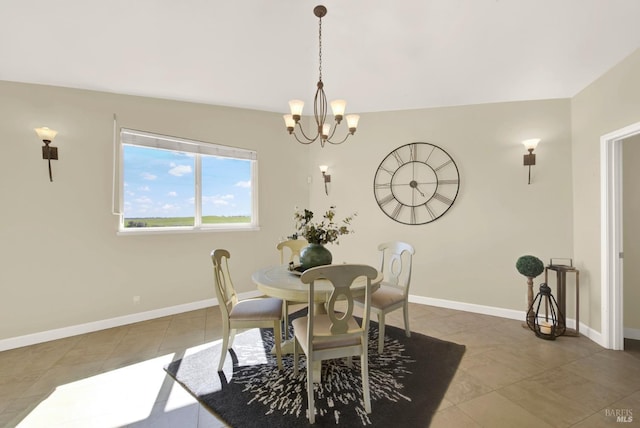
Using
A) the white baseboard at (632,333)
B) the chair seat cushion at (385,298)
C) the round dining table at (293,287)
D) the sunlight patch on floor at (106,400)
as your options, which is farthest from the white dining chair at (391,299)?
the white baseboard at (632,333)

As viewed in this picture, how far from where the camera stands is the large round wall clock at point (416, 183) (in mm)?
3757

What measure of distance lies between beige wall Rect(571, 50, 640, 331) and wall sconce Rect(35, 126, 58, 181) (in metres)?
5.27

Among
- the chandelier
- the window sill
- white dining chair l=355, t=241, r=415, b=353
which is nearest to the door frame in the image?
white dining chair l=355, t=241, r=415, b=353

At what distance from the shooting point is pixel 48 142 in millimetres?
2814

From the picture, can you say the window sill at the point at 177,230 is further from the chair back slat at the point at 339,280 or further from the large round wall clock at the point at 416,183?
the chair back slat at the point at 339,280

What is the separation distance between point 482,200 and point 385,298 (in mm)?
1932

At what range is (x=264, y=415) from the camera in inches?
71.4

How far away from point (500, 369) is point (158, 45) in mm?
4174

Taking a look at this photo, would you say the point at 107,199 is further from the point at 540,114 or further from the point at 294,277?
the point at 540,114

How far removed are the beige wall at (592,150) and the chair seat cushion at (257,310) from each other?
311cm

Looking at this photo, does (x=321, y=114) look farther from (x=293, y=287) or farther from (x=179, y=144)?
(x=179, y=144)

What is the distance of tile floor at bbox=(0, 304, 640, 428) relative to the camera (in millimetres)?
1803

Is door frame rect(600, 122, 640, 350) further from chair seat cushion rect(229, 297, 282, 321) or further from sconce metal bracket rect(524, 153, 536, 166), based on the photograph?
chair seat cushion rect(229, 297, 282, 321)

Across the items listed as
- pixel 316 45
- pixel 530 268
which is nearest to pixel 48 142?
pixel 316 45
